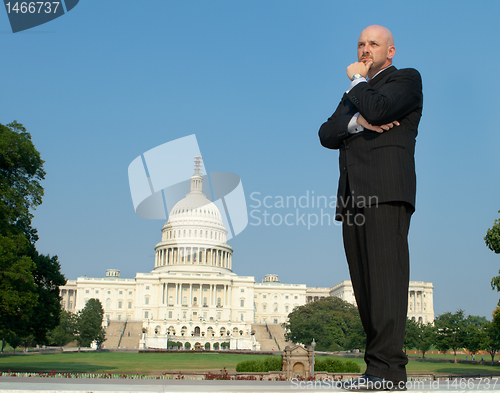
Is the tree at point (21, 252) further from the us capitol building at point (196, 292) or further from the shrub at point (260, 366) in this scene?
the us capitol building at point (196, 292)

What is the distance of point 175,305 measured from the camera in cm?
11094

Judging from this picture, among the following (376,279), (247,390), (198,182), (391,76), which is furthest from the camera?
(198,182)

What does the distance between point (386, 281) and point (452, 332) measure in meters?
61.0

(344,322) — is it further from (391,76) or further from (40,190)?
(391,76)

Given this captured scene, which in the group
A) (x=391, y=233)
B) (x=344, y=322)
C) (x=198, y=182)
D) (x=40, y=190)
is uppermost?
(x=198, y=182)

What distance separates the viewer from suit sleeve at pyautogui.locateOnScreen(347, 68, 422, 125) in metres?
4.14

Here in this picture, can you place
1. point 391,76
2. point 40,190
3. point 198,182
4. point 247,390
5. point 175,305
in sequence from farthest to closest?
point 198,182 → point 175,305 → point 40,190 → point 391,76 → point 247,390

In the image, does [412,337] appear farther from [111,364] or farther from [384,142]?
[384,142]

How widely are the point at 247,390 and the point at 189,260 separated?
118 metres

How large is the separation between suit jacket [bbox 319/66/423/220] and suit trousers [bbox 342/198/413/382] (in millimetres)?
138

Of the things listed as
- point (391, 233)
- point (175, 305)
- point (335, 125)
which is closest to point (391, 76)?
point (335, 125)

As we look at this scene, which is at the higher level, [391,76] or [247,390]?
[391,76]

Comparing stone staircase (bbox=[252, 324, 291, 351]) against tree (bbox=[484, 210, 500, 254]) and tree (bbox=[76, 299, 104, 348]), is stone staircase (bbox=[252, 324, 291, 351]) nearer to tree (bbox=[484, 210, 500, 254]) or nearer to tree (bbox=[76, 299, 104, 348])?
tree (bbox=[76, 299, 104, 348])

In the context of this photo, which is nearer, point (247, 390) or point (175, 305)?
point (247, 390)
